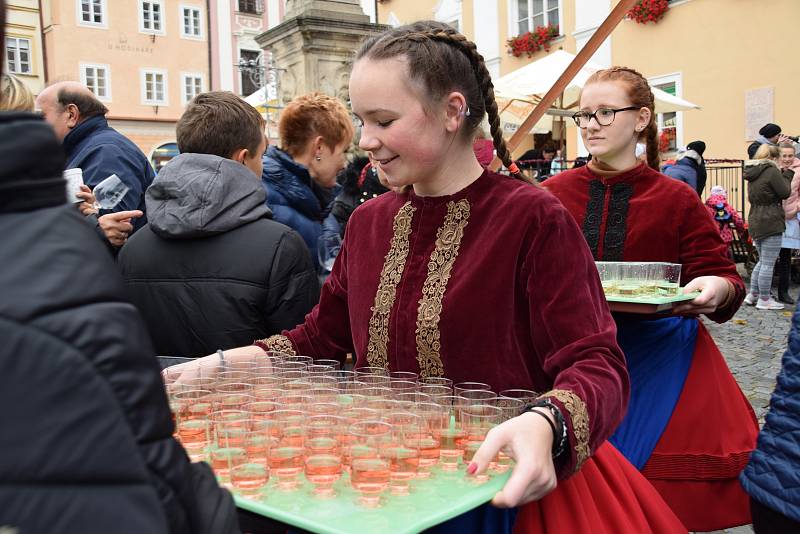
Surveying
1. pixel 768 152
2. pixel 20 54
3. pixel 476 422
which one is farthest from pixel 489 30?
pixel 20 54

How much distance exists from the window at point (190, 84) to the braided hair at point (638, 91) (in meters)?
36.9

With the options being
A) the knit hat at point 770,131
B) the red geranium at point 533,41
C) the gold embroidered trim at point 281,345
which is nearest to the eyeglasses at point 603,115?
the gold embroidered trim at point 281,345

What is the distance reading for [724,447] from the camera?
3438 mm

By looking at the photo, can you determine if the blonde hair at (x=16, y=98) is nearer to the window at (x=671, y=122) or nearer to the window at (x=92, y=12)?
the window at (x=671, y=122)

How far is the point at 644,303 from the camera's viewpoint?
3098 mm

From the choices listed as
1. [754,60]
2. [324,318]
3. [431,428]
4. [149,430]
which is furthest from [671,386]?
[754,60]

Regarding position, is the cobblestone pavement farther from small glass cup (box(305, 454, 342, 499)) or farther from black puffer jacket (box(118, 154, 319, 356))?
small glass cup (box(305, 454, 342, 499))

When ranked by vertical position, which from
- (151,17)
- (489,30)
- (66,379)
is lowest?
(66,379)

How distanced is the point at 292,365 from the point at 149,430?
1.33 m

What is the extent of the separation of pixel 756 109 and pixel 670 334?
13.4 meters

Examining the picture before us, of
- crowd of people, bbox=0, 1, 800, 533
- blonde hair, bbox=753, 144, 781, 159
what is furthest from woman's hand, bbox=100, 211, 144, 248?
blonde hair, bbox=753, 144, 781, 159

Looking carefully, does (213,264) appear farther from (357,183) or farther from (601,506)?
(357,183)

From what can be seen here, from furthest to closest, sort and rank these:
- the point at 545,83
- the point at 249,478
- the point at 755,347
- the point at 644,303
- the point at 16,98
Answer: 1. the point at 545,83
2. the point at 755,347
3. the point at 16,98
4. the point at 644,303
5. the point at 249,478

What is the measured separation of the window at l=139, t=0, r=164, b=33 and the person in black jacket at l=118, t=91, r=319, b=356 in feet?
125
